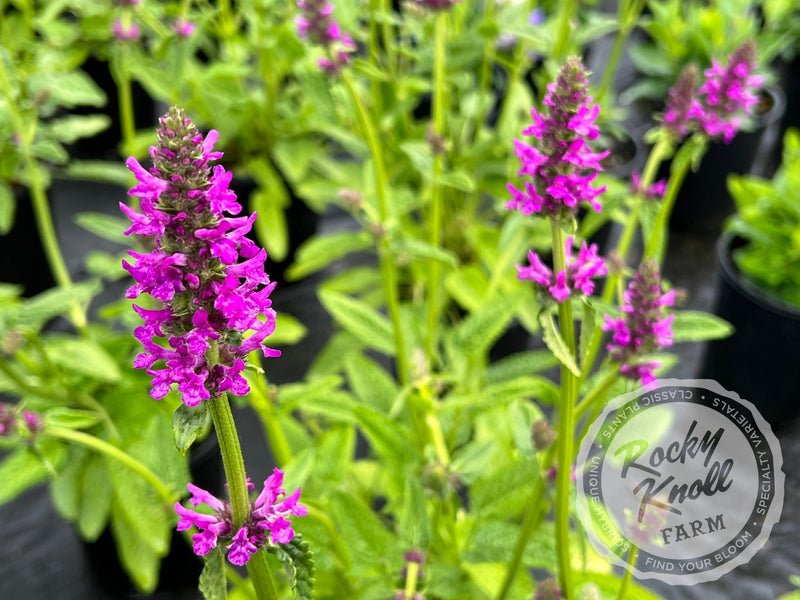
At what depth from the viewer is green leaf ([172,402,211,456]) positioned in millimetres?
499

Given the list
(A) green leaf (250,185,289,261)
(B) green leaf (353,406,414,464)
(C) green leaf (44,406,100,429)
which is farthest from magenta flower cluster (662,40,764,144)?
(A) green leaf (250,185,289,261)

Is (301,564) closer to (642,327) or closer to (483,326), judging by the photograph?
(642,327)

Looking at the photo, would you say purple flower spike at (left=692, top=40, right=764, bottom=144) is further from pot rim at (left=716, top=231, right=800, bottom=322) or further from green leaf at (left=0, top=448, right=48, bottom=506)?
green leaf at (left=0, top=448, right=48, bottom=506)

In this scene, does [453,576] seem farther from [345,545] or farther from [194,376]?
[194,376]

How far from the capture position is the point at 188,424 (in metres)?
0.51

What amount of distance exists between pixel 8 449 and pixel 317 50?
108 cm

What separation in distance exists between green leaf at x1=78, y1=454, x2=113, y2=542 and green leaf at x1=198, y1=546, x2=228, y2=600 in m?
0.66

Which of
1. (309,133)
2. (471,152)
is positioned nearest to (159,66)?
(309,133)

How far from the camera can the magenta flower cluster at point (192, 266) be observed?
455mm

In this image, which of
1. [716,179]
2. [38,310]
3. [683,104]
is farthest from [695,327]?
[716,179]

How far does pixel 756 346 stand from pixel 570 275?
104 cm

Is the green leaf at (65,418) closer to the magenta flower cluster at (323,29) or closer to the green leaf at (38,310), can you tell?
the green leaf at (38,310)

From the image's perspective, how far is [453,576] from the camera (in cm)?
94

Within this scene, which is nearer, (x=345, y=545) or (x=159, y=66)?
(x=345, y=545)
